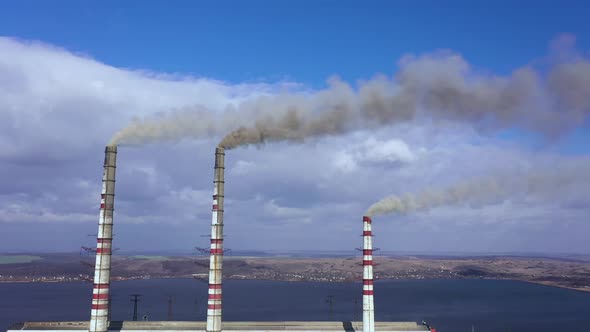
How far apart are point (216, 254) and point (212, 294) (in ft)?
11.8

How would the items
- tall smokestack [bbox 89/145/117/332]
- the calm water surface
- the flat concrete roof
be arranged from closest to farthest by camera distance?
1. tall smokestack [bbox 89/145/117/332]
2. the flat concrete roof
3. the calm water surface

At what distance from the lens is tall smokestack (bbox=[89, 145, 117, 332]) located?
1687 inches

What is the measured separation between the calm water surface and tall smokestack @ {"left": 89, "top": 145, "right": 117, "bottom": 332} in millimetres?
62154

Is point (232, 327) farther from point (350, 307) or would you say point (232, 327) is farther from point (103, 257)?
point (350, 307)

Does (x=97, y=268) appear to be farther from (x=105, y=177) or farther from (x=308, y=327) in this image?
(x=308, y=327)

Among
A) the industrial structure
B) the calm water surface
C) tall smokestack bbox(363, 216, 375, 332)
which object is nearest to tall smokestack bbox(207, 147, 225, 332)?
the industrial structure

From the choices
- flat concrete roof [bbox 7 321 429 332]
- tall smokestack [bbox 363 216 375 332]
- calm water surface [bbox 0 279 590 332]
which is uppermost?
tall smokestack [bbox 363 216 375 332]

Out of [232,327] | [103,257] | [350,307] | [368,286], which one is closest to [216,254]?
[232,327]

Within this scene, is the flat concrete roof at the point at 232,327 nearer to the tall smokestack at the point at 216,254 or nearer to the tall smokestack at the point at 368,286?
the tall smokestack at the point at 216,254

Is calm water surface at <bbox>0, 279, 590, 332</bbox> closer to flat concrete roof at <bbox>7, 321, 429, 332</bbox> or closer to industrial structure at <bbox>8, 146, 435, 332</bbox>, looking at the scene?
flat concrete roof at <bbox>7, 321, 429, 332</bbox>

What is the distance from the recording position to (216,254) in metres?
44.4

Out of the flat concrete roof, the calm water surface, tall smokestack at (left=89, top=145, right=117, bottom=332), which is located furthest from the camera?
the calm water surface

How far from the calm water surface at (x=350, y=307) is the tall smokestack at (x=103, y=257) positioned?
62.2 m

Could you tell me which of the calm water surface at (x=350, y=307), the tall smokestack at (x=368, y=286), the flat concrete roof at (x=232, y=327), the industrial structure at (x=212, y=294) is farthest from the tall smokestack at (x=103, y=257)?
the calm water surface at (x=350, y=307)
